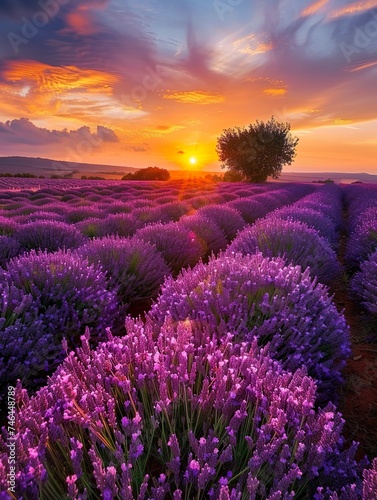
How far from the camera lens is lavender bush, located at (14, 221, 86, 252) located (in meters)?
5.66

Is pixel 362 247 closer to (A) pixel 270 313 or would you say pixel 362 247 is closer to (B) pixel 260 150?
(A) pixel 270 313

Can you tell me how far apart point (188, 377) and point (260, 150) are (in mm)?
36176

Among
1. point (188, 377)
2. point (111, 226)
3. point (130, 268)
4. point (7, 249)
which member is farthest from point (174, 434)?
point (111, 226)

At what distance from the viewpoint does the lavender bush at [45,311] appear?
2.66 m

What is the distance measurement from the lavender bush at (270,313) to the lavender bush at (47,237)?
323 cm

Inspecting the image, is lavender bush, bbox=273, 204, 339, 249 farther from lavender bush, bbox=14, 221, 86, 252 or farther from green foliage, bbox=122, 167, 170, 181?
green foliage, bbox=122, 167, 170, 181

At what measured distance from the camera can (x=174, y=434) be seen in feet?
3.71

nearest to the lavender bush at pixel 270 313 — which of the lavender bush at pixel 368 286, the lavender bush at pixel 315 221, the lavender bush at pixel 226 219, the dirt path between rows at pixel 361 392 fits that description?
the dirt path between rows at pixel 361 392

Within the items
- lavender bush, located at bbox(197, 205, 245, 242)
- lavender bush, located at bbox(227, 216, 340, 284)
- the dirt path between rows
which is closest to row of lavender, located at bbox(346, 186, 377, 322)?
the dirt path between rows

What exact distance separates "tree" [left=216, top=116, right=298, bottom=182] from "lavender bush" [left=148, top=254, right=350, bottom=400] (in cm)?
3456

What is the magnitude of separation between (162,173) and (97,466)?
1857 inches

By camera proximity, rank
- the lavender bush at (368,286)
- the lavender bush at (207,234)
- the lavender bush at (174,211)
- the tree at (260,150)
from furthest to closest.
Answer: the tree at (260,150) < the lavender bush at (174,211) < the lavender bush at (207,234) < the lavender bush at (368,286)

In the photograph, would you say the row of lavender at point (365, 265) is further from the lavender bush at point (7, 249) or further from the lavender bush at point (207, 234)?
the lavender bush at point (7, 249)

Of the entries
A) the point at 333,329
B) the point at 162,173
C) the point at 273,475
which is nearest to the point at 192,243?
the point at 333,329
